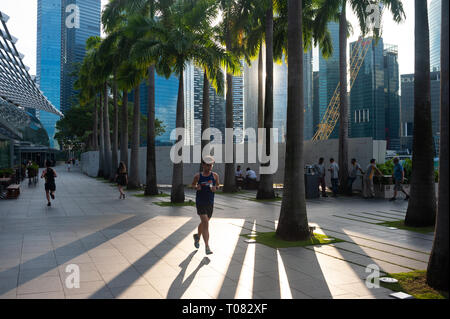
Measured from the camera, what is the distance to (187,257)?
708cm

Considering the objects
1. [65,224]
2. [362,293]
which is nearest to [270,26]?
[65,224]

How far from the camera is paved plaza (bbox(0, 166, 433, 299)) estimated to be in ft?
17.2

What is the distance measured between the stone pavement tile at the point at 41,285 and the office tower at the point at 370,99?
118 meters

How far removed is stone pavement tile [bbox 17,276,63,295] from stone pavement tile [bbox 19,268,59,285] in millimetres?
112

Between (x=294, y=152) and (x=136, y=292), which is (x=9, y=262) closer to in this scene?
(x=136, y=292)

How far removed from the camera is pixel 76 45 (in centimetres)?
5022

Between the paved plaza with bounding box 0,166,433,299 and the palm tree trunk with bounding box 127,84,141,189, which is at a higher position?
the palm tree trunk with bounding box 127,84,141,189

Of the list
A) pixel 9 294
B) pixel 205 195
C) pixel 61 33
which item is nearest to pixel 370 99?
pixel 61 33

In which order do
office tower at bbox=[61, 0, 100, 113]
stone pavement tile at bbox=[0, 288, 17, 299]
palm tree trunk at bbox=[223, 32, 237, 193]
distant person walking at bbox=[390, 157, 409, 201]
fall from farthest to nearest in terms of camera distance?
office tower at bbox=[61, 0, 100, 113] < palm tree trunk at bbox=[223, 32, 237, 193] < distant person walking at bbox=[390, 157, 409, 201] < stone pavement tile at bbox=[0, 288, 17, 299]

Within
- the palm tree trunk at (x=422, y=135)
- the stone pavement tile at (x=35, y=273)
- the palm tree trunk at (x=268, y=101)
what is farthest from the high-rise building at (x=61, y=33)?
the stone pavement tile at (x=35, y=273)

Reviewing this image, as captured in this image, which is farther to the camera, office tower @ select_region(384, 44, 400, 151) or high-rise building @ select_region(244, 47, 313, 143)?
office tower @ select_region(384, 44, 400, 151)

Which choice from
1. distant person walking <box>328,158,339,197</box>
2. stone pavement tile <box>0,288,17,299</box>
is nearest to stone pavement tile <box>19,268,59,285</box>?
stone pavement tile <box>0,288,17,299</box>

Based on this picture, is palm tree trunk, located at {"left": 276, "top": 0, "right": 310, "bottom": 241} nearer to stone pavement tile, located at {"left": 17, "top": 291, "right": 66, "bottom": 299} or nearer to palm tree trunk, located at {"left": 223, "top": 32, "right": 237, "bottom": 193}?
stone pavement tile, located at {"left": 17, "top": 291, "right": 66, "bottom": 299}

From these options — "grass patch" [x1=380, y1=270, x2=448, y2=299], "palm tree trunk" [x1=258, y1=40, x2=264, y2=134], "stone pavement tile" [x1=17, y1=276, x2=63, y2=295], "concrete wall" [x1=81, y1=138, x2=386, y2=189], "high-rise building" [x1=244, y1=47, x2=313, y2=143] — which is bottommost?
"stone pavement tile" [x1=17, y1=276, x2=63, y2=295]
